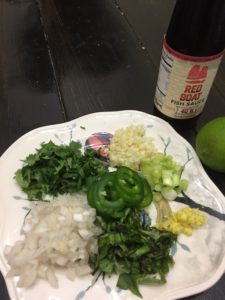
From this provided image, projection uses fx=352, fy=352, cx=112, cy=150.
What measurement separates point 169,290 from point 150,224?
14 centimetres

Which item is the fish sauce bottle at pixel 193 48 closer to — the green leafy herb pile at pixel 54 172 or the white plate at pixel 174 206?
the white plate at pixel 174 206

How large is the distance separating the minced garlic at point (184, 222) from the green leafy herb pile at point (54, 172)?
0.60 ft

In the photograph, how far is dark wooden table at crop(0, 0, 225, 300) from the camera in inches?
39.2

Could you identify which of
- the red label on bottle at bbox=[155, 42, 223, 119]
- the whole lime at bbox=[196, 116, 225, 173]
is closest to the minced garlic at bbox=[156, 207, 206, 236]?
the whole lime at bbox=[196, 116, 225, 173]

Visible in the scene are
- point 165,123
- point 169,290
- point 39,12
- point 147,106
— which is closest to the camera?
point 169,290

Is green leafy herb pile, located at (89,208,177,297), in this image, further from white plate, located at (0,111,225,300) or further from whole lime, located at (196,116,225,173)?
whole lime, located at (196,116,225,173)

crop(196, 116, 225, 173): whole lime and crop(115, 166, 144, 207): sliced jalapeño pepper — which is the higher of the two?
crop(196, 116, 225, 173): whole lime

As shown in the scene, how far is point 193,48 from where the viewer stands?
803mm

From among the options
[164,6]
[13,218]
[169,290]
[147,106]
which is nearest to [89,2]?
[164,6]

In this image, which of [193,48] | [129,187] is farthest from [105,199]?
[193,48]

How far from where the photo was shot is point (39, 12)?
1.35 metres

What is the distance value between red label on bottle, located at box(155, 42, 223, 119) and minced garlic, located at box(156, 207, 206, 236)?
0.92ft

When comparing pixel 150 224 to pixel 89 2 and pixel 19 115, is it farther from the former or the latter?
pixel 89 2

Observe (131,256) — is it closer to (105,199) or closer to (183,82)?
(105,199)
